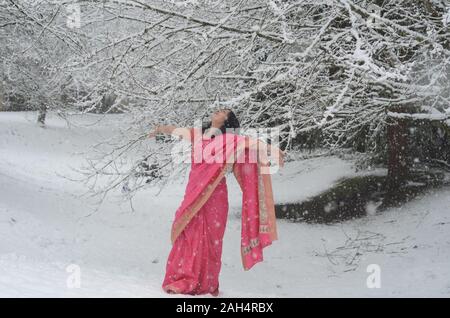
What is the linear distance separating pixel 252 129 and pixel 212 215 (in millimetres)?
1815

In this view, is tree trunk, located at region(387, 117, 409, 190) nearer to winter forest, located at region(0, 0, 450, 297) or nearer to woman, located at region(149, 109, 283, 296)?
winter forest, located at region(0, 0, 450, 297)

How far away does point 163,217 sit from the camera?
38.0 ft

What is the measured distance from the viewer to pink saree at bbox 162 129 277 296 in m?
4.74

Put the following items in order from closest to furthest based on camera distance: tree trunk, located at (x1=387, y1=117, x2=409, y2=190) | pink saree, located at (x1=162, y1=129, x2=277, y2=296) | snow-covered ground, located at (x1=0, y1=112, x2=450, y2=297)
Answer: pink saree, located at (x1=162, y1=129, x2=277, y2=296)
snow-covered ground, located at (x1=0, y1=112, x2=450, y2=297)
tree trunk, located at (x1=387, y1=117, x2=409, y2=190)

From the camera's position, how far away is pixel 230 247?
9164 millimetres

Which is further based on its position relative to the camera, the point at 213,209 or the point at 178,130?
the point at 178,130

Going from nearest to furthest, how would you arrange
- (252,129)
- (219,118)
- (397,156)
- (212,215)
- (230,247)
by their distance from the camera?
(212,215)
(219,118)
(252,129)
(230,247)
(397,156)

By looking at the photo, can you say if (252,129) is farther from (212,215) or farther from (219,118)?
(212,215)

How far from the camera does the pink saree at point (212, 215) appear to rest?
474cm

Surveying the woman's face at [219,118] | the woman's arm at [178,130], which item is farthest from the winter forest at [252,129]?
the woman's arm at [178,130]

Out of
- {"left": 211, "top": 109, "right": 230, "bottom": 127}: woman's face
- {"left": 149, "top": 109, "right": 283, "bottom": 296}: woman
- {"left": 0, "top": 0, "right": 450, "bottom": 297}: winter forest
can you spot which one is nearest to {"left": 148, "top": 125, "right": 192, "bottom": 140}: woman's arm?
{"left": 149, "top": 109, "right": 283, "bottom": 296}: woman

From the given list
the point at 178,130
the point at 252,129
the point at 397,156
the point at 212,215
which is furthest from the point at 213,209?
the point at 397,156

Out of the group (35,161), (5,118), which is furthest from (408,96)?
(5,118)

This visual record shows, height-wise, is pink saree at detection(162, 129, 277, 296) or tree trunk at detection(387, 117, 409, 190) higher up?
tree trunk at detection(387, 117, 409, 190)
